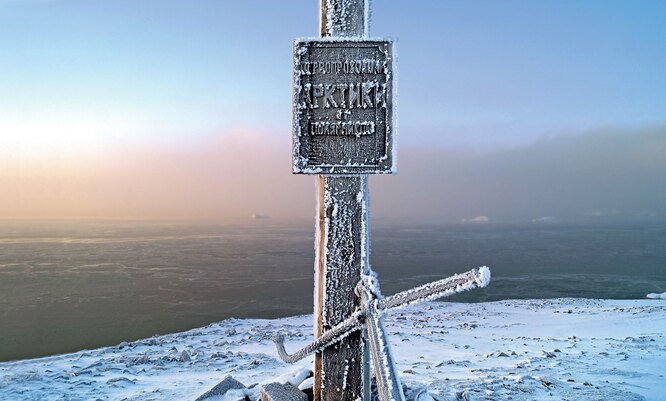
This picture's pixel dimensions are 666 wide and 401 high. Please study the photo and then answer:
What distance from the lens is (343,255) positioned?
3742 millimetres

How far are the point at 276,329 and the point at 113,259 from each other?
34.6 meters

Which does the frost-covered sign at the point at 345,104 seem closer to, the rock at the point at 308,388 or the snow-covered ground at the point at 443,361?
the snow-covered ground at the point at 443,361

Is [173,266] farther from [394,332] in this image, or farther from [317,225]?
[317,225]

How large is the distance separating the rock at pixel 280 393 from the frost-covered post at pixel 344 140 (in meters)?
0.50

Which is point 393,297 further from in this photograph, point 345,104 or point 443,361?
point 443,361

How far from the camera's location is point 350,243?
12.3 feet

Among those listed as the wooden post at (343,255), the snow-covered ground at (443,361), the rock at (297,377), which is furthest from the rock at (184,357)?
the wooden post at (343,255)

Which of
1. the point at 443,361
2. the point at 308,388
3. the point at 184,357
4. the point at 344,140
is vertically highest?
the point at 344,140

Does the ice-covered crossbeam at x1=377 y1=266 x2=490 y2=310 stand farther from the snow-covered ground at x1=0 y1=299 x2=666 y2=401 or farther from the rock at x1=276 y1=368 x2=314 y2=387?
the rock at x1=276 y1=368 x2=314 y2=387

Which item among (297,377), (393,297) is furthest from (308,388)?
(393,297)

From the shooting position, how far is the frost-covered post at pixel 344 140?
11.6 ft

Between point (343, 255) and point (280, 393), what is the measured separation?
5.15 ft

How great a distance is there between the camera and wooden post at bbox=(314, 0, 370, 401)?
3.72 m

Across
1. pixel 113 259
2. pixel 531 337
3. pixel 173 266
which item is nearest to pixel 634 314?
pixel 531 337
